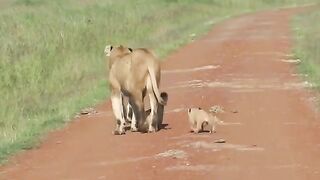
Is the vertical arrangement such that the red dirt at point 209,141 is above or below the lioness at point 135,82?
below

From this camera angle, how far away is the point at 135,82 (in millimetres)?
11117

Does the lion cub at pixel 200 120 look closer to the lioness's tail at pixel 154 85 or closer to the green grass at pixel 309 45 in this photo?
the lioness's tail at pixel 154 85

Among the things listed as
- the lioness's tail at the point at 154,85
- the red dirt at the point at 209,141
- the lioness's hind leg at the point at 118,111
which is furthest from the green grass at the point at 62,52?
the lioness's tail at the point at 154,85

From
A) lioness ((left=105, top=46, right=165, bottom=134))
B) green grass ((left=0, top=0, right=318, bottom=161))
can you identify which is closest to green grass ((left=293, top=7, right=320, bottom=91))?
green grass ((left=0, top=0, right=318, bottom=161))

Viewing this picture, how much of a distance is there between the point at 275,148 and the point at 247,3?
136 ft

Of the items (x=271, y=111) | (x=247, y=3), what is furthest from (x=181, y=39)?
(x=247, y=3)

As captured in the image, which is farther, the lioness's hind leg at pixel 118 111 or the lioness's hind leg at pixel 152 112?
the lioness's hind leg at pixel 118 111

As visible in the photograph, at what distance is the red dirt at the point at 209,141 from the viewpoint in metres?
8.86

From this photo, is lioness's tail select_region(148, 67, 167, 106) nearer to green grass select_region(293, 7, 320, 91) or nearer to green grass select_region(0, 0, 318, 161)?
green grass select_region(0, 0, 318, 161)

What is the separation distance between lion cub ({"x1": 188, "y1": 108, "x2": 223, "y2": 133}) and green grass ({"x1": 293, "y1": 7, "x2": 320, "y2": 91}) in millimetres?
4172

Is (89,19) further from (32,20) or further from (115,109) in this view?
(115,109)

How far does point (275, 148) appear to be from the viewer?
9.76m

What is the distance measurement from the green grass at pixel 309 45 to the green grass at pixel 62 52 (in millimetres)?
3553

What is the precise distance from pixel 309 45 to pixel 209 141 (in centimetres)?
1266
